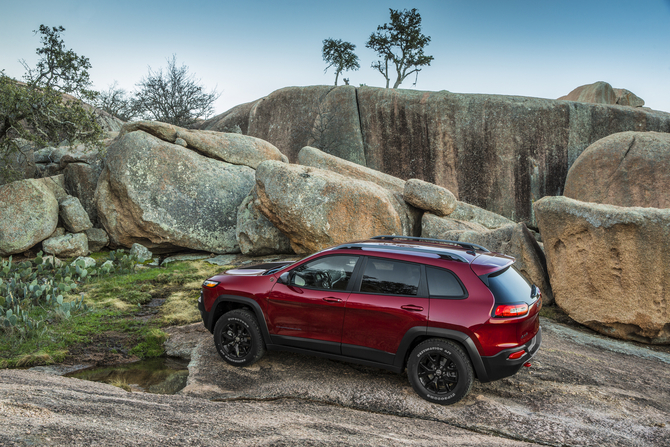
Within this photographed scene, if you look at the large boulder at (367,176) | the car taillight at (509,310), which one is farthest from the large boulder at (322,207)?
the car taillight at (509,310)

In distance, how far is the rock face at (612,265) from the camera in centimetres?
743

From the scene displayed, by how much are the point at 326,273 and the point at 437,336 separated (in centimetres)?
150

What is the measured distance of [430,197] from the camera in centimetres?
1259

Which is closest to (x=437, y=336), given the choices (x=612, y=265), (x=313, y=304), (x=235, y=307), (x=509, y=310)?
(x=509, y=310)

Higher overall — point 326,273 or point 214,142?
point 214,142

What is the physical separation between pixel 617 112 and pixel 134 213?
19.3 metres

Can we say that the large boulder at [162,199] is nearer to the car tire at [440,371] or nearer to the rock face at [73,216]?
the rock face at [73,216]

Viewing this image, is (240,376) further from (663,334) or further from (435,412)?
(663,334)

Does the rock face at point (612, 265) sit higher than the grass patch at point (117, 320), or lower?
higher

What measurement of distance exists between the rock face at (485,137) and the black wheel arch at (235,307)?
1549cm

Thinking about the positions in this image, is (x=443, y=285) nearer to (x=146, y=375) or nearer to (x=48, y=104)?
(x=146, y=375)

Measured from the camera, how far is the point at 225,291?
18.9ft

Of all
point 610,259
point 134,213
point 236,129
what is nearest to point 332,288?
point 610,259

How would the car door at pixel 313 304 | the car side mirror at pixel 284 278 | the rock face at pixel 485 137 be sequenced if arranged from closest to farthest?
the car door at pixel 313 304
the car side mirror at pixel 284 278
the rock face at pixel 485 137
